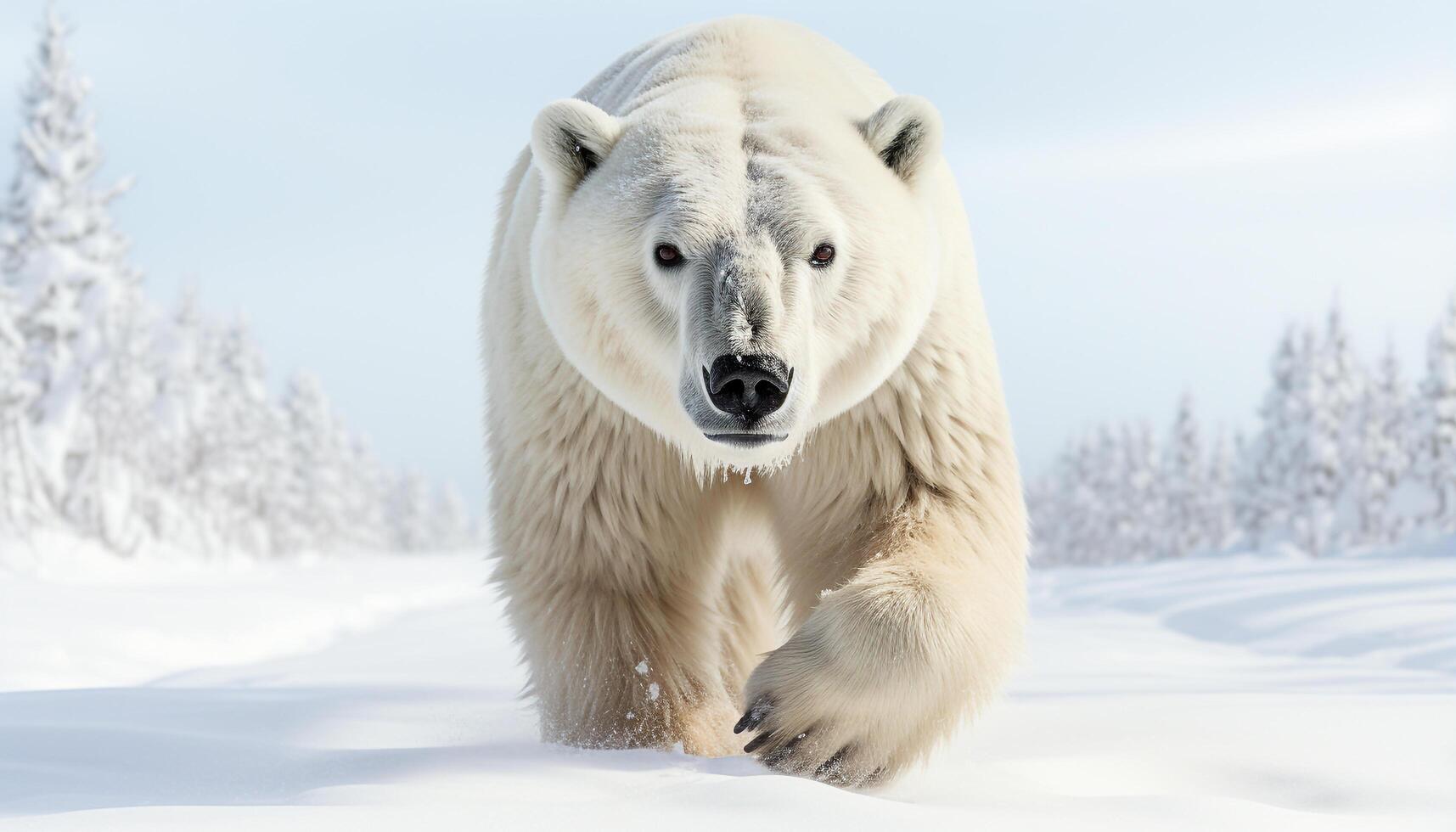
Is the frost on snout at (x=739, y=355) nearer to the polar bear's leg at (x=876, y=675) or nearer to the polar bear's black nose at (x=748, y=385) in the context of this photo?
the polar bear's black nose at (x=748, y=385)

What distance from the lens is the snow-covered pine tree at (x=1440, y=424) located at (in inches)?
1131

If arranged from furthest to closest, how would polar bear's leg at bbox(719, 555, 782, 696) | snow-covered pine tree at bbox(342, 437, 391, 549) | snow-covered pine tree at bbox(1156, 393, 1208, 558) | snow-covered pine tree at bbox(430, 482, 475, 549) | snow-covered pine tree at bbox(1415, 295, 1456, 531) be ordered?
snow-covered pine tree at bbox(430, 482, 475, 549)
snow-covered pine tree at bbox(342, 437, 391, 549)
snow-covered pine tree at bbox(1156, 393, 1208, 558)
snow-covered pine tree at bbox(1415, 295, 1456, 531)
polar bear's leg at bbox(719, 555, 782, 696)

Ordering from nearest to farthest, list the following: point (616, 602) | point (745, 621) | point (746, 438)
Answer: point (746, 438)
point (616, 602)
point (745, 621)

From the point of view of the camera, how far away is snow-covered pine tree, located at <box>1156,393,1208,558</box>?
1684 inches

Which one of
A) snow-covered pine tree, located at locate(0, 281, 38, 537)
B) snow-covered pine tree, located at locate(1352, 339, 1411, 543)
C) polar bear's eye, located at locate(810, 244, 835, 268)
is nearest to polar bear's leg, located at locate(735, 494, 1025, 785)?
polar bear's eye, located at locate(810, 244, 835, 268)

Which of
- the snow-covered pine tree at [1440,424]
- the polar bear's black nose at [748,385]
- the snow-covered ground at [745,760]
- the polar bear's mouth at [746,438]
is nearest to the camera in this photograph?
the snow-covered ground at [745,760]

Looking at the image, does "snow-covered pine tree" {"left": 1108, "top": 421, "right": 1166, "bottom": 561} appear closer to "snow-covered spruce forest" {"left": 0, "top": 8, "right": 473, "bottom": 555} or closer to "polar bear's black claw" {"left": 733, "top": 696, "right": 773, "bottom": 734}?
"snow-covered spruce forest" {"left": 0, "top": 8, "right": 473, "bottom": 555}

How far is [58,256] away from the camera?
22.3 m

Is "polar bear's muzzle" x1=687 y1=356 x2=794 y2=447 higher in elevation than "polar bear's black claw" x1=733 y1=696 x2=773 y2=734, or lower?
higher

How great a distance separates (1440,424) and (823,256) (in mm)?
30592

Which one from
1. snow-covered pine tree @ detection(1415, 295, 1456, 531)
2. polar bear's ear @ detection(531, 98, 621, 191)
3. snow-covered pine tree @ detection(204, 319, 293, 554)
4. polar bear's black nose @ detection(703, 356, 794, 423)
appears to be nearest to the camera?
polar bear's black nose @ detection(703, 356, 794, 423)

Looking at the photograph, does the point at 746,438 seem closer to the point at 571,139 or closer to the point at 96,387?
the point at 571,139

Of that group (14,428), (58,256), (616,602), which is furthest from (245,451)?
(616,602)

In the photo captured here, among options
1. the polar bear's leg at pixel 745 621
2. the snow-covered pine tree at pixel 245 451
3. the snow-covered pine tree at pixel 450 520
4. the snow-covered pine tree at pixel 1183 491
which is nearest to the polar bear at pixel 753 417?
the polar bear's leg at pixel 745 621
